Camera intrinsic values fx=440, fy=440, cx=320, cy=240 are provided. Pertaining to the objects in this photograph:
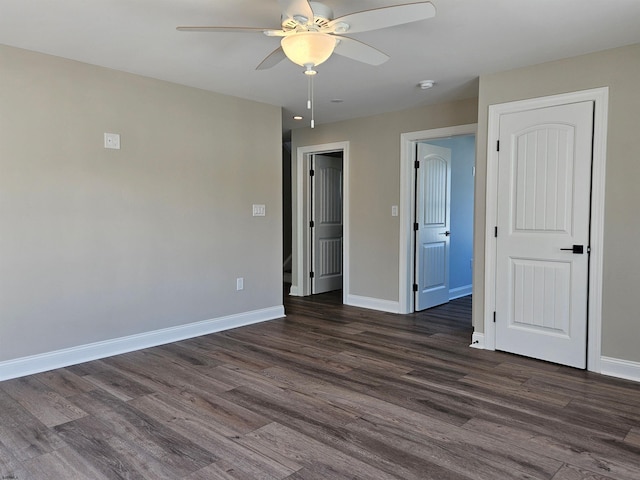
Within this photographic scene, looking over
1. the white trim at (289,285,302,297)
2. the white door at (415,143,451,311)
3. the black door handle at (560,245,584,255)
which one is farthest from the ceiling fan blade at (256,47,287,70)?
the white trim at (289,285,302,297)

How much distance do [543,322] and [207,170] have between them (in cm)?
330

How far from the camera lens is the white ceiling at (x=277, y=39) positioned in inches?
99.7

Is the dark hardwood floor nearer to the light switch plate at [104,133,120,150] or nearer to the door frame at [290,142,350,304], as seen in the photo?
the light switch plate at [104,133,120,150]

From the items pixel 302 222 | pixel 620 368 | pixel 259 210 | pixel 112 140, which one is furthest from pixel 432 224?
pixel 112 140

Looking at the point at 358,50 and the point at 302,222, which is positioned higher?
the point at 358,50

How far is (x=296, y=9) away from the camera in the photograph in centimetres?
210

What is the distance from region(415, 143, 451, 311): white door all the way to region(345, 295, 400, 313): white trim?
0.29 m

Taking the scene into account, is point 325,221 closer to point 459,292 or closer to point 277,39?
point 459,292

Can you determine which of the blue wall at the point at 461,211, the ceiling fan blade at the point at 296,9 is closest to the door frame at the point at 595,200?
the ceiling fan blade at the point at 296,9

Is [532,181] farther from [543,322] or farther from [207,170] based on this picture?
[207,170]

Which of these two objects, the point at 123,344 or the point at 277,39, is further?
the point at 123,344

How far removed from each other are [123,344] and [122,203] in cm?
121

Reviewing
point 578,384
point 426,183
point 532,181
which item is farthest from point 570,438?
point 426,183

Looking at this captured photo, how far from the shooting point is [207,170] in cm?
432
